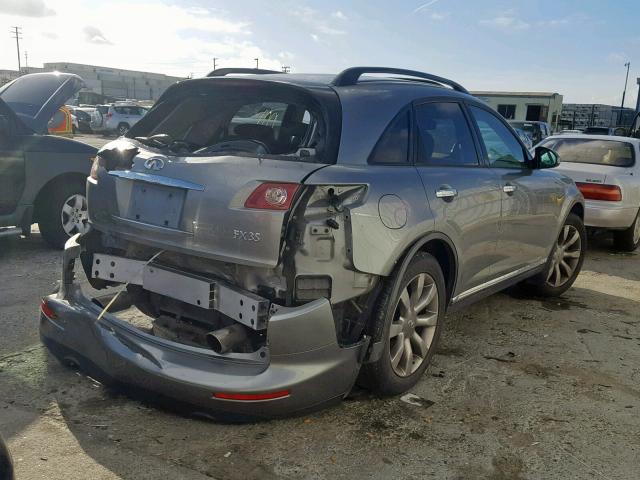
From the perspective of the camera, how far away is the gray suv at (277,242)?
2.69 metres

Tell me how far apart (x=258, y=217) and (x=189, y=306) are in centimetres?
76

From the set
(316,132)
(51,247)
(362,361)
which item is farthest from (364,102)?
(51,247)

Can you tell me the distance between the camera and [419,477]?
261 centimetres

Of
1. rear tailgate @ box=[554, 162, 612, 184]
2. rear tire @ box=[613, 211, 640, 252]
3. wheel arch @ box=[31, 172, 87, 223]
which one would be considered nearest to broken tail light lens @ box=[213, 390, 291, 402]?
wheel arch @ box=[31, 172, 87, 223]

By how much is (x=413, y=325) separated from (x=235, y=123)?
1.64m

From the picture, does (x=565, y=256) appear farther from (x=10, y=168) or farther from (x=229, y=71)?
(x=10, y=168)

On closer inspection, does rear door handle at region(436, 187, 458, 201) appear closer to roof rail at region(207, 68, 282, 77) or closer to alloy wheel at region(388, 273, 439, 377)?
alloy wheel at region(388, 273, 439, 377)

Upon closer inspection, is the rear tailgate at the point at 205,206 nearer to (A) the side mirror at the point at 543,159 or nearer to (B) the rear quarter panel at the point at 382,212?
(B) the rear quarter panel at the point at 382,212

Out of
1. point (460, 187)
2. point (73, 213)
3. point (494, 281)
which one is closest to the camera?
point (460, 187)

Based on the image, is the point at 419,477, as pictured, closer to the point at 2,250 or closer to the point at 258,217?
the point at 258,217

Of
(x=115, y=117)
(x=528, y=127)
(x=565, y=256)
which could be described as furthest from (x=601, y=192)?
(x=115, y=117)

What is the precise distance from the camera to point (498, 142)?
4.41 meters

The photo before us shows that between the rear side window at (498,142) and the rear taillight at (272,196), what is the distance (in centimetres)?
199

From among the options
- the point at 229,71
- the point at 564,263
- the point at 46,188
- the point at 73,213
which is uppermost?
the point at 229,71
